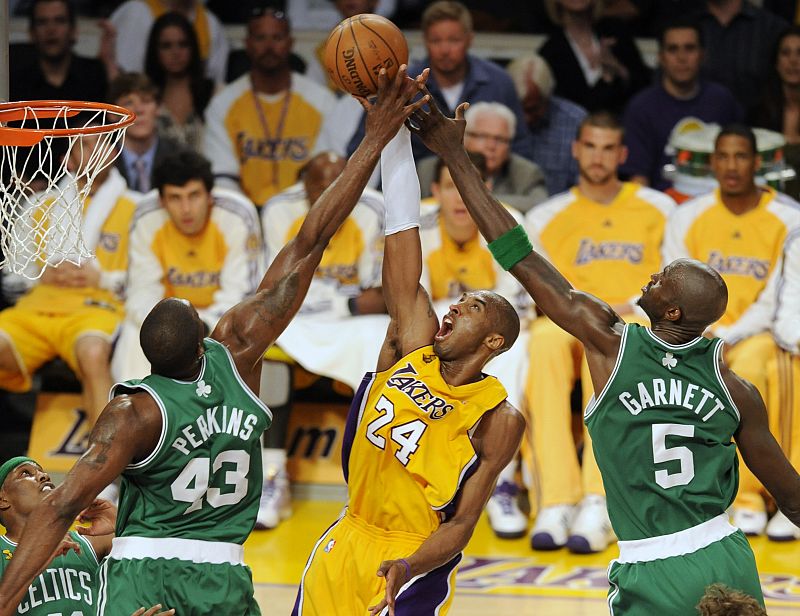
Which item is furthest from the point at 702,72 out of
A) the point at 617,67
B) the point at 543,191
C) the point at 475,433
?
the point at 475,433

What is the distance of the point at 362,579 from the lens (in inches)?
172

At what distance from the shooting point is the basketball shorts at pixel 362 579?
4332 mm

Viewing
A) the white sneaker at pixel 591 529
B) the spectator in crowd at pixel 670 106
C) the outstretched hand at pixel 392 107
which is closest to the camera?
the outstretched hand at pixel 392 107

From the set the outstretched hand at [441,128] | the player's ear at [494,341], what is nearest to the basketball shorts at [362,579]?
the player's ear at [494,341]

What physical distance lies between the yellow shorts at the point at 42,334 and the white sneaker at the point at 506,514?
7.57 ft

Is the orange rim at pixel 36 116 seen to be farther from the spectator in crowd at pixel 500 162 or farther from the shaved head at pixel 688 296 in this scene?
the spectator in crowd at pixel 500 162

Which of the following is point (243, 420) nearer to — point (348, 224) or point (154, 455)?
point (154, 455)

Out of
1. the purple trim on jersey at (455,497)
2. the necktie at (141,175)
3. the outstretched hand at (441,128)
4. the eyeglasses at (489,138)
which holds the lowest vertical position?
the purple trim on jersey at (455,497)

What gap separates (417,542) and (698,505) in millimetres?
903

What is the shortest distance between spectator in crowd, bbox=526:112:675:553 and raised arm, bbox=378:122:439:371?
2561mm

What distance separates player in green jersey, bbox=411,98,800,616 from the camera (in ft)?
13.8

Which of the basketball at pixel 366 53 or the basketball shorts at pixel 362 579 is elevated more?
the basketball at pixel 366 53

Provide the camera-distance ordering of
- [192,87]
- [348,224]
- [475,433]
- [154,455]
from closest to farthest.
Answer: [154,455], [475,433], [348,224], [192,87]

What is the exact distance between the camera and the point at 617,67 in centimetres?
911
